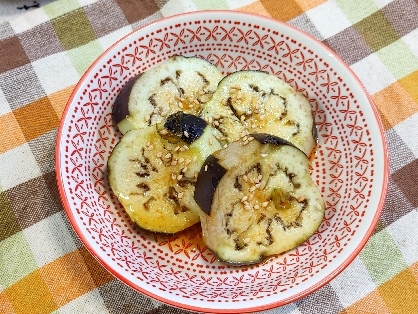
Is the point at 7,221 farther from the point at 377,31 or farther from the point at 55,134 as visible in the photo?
the point at 377,31

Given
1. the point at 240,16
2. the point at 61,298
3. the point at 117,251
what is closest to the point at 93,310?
the point at 61,298

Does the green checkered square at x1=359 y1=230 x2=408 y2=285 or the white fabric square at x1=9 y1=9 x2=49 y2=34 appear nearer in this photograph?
the green checkered square at x1=359 y1=230 x2=408 y2=285

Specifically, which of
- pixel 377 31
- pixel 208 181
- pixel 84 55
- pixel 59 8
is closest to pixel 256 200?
pixel 208 181

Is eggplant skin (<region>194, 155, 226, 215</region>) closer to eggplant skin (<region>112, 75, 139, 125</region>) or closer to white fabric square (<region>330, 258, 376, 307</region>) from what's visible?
eggplant skin (<region>112, 75, 139, 125</region>)

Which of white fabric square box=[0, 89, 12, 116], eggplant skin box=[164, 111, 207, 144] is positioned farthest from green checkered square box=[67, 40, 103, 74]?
eggplant skin box=[164, 111, 207, 144]

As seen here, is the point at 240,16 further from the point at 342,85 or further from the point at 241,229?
the point at 241,229

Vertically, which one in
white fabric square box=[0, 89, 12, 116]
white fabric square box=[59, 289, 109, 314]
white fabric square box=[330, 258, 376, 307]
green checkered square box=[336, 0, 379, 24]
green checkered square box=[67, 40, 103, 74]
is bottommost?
white fabric square box=[330, 258, 376, 307]
